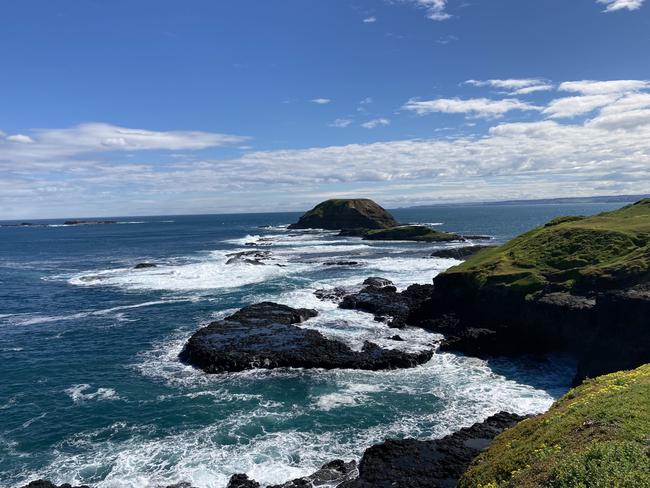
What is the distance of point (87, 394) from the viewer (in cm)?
3600

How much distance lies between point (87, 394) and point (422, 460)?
25.5 metres

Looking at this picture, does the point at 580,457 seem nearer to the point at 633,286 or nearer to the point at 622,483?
the point at 622,483

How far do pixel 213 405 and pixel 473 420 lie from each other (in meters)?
17.5

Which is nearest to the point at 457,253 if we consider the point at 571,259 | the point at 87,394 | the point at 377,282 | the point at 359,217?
the point at 377,282

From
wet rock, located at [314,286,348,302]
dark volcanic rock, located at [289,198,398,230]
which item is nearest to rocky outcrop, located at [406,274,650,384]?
wet rock, located at [314,286,348,302]

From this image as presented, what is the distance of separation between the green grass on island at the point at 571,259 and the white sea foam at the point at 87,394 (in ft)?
124

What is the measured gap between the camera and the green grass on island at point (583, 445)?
13.9 m

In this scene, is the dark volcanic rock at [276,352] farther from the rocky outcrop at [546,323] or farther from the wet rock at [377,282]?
the wet rock at [377,282]

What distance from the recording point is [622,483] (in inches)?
509

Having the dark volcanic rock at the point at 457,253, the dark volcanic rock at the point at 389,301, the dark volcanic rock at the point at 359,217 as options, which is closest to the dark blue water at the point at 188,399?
the dark volcanic rock at the point at 389,301

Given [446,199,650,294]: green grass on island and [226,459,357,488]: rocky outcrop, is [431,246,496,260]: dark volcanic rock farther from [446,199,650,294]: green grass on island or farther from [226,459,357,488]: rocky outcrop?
[226,459,357,488]: rocky outcrop

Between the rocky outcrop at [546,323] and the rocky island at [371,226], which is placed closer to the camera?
the rocky outcrop at [546,323]

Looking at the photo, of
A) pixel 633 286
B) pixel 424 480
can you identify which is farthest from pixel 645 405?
pixel 633 286

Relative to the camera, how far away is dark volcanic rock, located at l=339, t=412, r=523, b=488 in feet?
76.9
